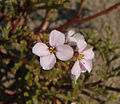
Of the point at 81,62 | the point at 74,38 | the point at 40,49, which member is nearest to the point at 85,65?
the point at 81,62

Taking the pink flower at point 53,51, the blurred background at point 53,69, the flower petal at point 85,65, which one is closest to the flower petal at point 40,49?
the pink flower at point 53,51

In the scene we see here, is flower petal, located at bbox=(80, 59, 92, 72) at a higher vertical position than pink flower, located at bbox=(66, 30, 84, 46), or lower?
lower

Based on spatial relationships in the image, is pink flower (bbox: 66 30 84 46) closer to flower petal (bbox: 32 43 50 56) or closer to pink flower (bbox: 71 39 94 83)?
pink flower (bbox: 71 39 94 83)

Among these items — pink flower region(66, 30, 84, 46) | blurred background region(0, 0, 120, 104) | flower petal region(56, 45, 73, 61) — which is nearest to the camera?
flower petal region(56, 45, 73, 61)

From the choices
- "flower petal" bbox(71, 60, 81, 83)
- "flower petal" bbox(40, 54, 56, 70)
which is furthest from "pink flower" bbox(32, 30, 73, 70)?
"flower petal" bbox(71, 60, 81, 83)

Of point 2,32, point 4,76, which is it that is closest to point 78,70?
point 2,32

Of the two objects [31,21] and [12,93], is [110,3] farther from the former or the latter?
[12,93]

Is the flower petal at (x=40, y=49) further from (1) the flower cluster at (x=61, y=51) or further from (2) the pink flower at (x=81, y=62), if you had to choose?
(2) the pink flower at (x=81, y=62)

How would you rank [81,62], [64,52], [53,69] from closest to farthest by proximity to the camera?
1. [64,52]
2. [81,62]
3. [53,69]

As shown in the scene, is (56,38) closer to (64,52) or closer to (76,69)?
(64,52)
